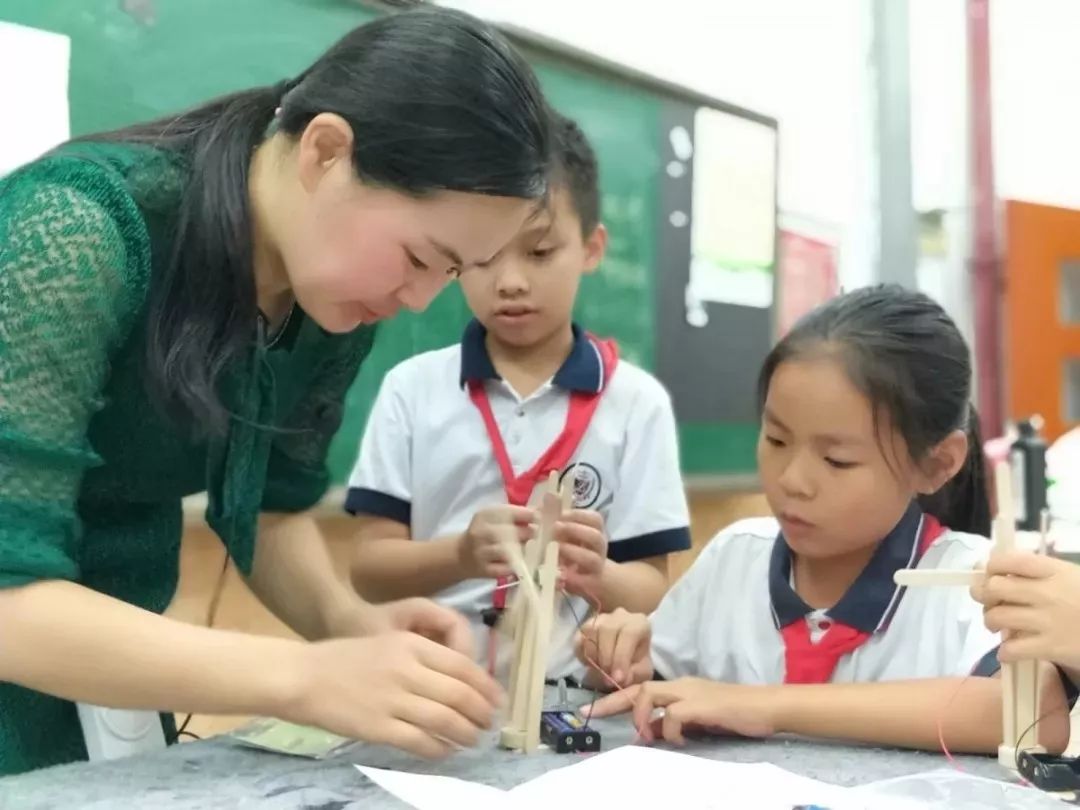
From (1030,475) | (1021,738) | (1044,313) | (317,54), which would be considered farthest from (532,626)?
(1044,313)

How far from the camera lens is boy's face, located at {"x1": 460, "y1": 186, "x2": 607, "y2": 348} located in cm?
129

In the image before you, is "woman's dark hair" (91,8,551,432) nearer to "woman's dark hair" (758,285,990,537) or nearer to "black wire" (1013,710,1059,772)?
"woman's dark hair" (758,285,990,537)

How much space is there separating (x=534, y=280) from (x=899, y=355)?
45 centimetres

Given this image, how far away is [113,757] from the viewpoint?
2.71 ft

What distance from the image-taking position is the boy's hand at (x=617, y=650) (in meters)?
1.04

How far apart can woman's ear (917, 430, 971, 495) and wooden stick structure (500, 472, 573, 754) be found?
0.40m

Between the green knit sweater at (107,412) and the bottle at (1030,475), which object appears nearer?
the green knit sweater at (107,412)

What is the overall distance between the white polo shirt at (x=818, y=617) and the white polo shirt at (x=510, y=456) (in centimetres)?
16

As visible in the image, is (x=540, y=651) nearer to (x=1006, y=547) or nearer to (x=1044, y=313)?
(x=1006, y=547)

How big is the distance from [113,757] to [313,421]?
1.13 ft

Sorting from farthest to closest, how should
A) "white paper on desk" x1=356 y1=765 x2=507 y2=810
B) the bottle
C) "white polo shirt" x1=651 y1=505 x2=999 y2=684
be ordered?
the bottle, "white polo shirt" x1=651 y1=505 x2=999 y2=684, "white paper on desk" x1=356 y1=765 x2=507 y2=810

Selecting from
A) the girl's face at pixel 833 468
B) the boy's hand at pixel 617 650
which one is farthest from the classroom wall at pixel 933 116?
the boy's hand at pixel 617 650

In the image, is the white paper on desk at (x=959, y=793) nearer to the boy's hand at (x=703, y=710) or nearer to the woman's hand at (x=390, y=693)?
the boy's hand at (x=703, y=710)

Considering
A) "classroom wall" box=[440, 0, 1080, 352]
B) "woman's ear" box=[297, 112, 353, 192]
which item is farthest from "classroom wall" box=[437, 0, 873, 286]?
"woman's ear" box=[297, 112, 353, 192]
